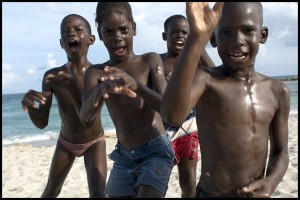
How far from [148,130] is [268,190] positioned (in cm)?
117

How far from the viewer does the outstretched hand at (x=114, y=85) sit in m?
2.50

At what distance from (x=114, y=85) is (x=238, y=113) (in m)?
0.77

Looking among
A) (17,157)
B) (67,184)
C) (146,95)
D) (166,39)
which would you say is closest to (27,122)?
(17,157)

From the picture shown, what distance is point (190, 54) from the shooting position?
1935mm

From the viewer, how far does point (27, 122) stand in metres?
24.3

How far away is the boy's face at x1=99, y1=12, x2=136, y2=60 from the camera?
3230 mm

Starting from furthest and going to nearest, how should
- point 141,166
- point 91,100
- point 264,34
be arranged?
point 141,166, point 91,100, point 264,34

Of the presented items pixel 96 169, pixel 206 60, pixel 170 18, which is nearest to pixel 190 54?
pixel 96 169

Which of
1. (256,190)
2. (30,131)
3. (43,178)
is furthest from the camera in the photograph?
(30,131)

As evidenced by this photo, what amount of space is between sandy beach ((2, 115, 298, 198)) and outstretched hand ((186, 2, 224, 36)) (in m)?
3.87

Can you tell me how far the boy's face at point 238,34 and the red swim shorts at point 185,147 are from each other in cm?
204

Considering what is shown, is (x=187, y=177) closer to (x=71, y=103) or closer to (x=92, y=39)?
(x=71, y=103)

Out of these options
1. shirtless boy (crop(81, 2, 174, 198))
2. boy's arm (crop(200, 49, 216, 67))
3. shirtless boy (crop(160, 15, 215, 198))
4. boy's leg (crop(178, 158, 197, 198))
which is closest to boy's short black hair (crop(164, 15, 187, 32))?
shirtless boy (crop(160, 15, 215, 198))

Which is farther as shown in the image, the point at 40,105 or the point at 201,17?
the point at 40,105
